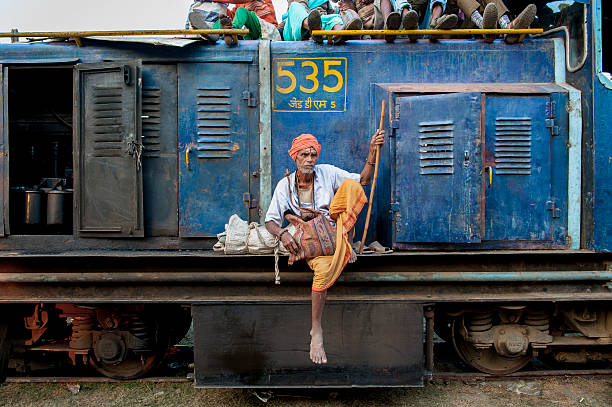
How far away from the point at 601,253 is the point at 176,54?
397 centimetres

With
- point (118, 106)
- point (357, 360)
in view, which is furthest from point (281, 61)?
point (357, 360)

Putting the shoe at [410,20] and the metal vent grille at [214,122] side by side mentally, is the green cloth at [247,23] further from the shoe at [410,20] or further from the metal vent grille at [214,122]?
the shoe at [410,20]

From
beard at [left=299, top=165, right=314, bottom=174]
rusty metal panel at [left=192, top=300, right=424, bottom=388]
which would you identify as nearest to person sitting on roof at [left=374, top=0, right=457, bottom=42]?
beard at [left=299, top=165, right=314, bottom=174]

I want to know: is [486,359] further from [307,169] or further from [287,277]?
[307,169]

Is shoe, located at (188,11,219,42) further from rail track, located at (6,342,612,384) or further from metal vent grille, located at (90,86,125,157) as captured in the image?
rail track, located at (6,342,612,384)

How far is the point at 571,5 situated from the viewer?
3.49 metres

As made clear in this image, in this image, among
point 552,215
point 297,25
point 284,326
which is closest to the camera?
point 284,326

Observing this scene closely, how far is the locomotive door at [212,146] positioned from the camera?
3.56m

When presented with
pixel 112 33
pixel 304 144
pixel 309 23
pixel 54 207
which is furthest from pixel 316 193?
pixel 54 207

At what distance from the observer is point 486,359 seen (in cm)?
365

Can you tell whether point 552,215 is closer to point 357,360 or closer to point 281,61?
point 357,360

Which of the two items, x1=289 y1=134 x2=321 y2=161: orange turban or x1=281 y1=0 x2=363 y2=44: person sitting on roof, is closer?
x1=289 y1=134 x2=321 y2=161: orange turban

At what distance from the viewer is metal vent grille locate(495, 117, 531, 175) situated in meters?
3.37

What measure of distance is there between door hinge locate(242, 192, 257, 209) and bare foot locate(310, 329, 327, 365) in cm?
126
